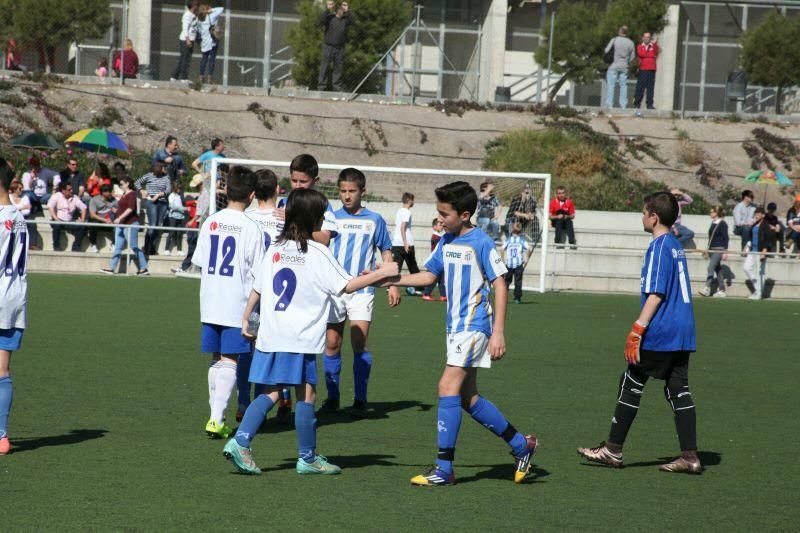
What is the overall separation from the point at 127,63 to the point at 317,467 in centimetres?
2358

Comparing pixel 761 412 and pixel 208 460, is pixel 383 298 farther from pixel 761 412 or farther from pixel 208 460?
pixel 208 460

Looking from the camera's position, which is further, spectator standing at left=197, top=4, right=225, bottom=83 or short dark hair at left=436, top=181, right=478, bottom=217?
spectator standing at left=197, top=4, right=225, bottom=83

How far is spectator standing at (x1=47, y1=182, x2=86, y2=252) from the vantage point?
20.8 metres

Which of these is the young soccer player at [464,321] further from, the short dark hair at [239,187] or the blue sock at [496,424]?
the short dark hair at [239,187]

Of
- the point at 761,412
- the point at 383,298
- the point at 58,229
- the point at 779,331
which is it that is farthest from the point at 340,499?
the point at 58,229

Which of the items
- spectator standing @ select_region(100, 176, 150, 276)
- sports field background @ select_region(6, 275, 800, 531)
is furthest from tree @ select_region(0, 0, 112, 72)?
sports field background @ select_region(6, 275, 800, 531)

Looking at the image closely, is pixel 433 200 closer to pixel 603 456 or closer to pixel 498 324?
pixel 603 456

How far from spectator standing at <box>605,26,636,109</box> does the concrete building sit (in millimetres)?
579

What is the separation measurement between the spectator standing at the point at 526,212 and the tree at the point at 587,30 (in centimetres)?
929

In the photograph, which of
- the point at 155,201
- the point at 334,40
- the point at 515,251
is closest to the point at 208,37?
the point at 334,40

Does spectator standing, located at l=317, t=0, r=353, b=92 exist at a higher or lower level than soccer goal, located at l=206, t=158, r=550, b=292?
higher

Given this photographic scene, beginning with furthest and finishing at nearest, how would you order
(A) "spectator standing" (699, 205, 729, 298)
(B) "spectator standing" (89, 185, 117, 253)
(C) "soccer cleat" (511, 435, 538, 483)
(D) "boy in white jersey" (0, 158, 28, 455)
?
1. (A) "spectator standing" (699, 205, 729, 298)
2. (B) "spectator standing" (89, 185, 117, 253)
3. (D) "boy in white jersey" (0, 158, 28, 455)
4. (C) "soccer cleat" (511, 435, 538, 483)

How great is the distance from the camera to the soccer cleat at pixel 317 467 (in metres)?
6.26

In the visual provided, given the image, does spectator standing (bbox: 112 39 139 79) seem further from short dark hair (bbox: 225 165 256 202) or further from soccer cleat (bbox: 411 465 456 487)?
soccer cleat (bbox: 411 465 456 487)
